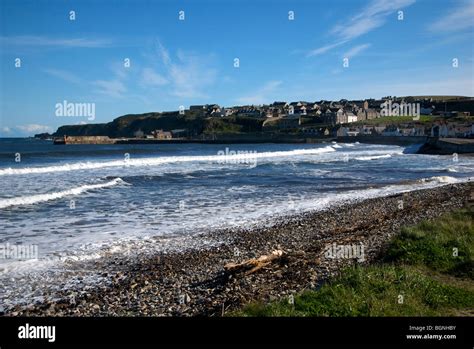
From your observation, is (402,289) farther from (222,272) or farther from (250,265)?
(222,272)

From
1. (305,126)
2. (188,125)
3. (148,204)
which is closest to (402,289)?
(148,204)

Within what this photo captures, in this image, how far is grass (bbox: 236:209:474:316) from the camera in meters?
5.62

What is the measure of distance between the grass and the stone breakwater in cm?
66

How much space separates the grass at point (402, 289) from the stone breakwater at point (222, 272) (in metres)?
0.66

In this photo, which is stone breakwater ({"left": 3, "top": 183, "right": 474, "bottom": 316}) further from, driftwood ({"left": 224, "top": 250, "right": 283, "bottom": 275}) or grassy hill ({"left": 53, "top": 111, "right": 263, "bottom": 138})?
grassy hill ({"left": 53, "top": 111, "right": 263, "bottom": 138})

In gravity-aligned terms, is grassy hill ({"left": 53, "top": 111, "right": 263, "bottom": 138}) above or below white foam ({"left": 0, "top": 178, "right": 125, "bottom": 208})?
above

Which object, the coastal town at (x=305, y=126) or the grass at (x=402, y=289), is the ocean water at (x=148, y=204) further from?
the coastal town at (x=305, y=126)

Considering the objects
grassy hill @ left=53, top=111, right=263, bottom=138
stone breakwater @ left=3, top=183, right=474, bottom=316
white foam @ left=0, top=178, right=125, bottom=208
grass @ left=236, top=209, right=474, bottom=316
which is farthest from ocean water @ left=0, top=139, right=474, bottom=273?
grassy hill @ left=53, top=111, right=263, bottom=138

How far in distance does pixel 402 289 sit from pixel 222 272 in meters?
3.41

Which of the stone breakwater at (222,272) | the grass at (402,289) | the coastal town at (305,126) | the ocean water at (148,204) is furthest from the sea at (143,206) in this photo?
the coastal town at (305,126)

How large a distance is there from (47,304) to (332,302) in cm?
437

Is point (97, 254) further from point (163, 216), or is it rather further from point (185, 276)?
point (163, 216)

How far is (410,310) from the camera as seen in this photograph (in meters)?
5.57

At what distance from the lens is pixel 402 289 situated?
246 inches
